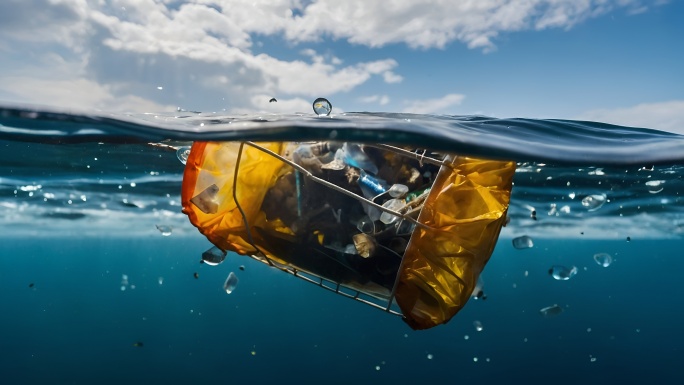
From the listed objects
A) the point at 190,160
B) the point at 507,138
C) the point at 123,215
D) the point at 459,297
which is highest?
the point at 507,138

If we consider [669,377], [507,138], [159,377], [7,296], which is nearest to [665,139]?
[507,138]

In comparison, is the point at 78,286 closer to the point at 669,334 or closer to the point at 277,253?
the point at 277,253

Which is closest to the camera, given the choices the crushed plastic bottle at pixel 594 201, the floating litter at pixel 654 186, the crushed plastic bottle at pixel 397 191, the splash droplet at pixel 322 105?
the crushed plastic bottle at pixel 397 191

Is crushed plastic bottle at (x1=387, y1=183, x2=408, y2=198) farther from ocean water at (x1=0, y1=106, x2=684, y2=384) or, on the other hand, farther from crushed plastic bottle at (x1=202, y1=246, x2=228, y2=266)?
crushed plastic bottle at (x1=202, y1=246, x2=228, y2=266)

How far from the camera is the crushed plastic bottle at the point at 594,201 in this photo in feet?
46.0

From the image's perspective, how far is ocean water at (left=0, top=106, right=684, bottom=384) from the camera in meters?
6.32

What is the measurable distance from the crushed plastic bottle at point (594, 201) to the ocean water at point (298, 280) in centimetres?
17

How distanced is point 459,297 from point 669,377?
228ft

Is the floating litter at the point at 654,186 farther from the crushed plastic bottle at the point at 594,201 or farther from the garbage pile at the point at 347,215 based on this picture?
the garbage pile at the point at 347,215

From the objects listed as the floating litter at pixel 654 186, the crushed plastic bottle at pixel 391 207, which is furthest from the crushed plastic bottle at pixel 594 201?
the crushed plastic bottle at pixel 391 207

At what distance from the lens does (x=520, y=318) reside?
84188 mm

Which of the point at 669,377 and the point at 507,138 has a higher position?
the point at 507,138

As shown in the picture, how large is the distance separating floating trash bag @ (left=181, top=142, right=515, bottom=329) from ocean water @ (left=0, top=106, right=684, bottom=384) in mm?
971

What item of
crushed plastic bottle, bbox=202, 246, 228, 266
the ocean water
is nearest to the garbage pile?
crushed plastic bottle, bbox=202, 246, 228, 266
